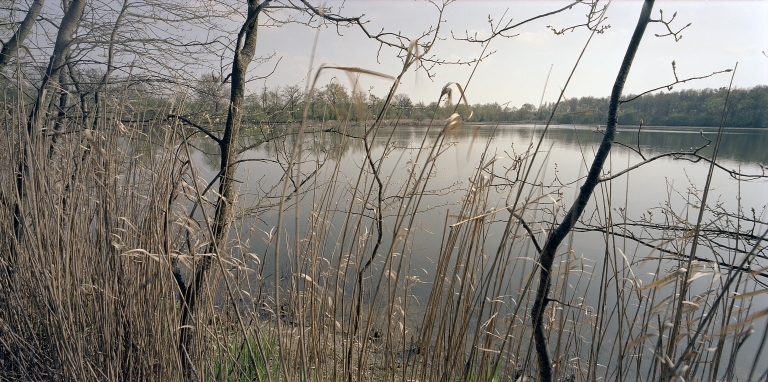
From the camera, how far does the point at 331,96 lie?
112cm

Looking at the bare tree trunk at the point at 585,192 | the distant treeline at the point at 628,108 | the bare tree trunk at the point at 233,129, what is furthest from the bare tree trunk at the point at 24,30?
the bare tree trunk at the point at 585,192

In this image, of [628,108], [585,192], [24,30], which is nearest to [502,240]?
[585,192]

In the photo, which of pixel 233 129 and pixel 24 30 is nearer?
pixel 233 129

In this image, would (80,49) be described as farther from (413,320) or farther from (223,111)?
(413,320)

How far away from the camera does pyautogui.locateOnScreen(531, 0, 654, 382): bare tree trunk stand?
3.37 ft

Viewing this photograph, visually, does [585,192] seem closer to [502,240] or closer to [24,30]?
[502,240]

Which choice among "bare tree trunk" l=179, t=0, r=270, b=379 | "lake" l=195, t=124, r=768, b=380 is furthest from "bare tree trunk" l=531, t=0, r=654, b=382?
"bare tree trunk" l=179, t=0, r=270, b=379

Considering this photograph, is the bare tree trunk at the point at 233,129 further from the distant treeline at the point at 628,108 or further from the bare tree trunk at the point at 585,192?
the bare tree trunk at the point at 585,192

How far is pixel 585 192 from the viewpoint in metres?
1.07

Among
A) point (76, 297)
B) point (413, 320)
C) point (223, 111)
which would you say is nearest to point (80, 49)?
point (223, 111)

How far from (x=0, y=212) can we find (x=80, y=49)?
1.79 m

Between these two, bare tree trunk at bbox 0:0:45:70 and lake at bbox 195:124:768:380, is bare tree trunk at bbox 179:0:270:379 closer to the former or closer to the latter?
lake at bbox 195:124:768:380

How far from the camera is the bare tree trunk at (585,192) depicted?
3.37 feet

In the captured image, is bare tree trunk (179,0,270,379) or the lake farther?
bare tree trunk (179,0,270,379)
